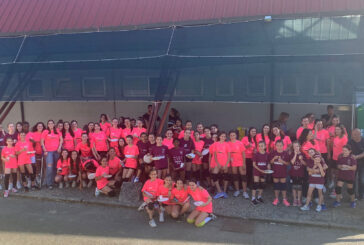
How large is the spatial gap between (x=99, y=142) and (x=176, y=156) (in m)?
2.36

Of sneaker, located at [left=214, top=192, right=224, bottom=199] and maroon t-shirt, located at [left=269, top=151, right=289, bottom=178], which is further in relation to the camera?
sneaker, located at [left=214, top=192, right=224, bottom=199]

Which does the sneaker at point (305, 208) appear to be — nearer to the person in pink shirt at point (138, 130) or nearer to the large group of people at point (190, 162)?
the large group of people at point (190, 162)

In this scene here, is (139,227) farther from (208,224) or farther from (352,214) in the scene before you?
(352,214)

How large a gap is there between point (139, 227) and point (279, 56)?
4932 mm

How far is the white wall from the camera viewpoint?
999cm

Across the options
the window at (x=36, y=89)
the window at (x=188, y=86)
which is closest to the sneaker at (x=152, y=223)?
the window at (x=188, y=86)

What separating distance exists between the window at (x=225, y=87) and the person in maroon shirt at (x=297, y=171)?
194cm

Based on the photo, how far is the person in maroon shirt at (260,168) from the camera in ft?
23.4

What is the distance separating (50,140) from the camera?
859cm

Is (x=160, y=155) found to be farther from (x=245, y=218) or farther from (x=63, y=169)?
(x=63, y=169)

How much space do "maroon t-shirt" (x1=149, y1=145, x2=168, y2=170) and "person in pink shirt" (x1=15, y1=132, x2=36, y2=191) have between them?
335 cm

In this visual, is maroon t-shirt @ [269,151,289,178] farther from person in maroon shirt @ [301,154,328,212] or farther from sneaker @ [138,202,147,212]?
sneaker @ [138,202,147,212]

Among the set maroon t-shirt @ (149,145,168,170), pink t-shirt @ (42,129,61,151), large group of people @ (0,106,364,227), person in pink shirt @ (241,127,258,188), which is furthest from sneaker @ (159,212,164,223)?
pink t-shirt @ (42,129,61,151)

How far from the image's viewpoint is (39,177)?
28.8ft
